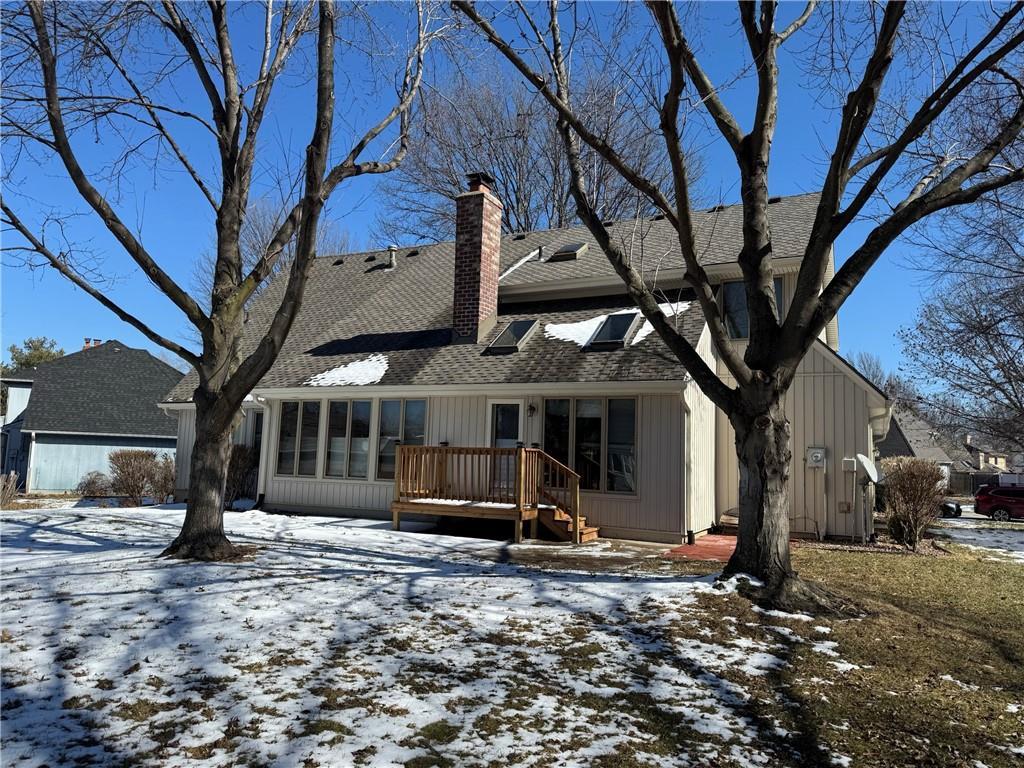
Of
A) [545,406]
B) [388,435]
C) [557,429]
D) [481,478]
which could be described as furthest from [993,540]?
[388,435]

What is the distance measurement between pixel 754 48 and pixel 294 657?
6535mm

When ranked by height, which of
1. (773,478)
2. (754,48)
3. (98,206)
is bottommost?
(773,478)

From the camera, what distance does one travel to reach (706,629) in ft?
17.3

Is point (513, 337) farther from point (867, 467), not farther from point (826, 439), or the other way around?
point (867, 467)

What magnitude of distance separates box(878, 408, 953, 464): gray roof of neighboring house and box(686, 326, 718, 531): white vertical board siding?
1682 cm

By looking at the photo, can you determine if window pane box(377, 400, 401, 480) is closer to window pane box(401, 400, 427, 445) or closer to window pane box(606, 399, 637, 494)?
window pane box(401, 400, 427, 445)

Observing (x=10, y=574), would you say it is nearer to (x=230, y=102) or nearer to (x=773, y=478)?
(x=230, y=102)

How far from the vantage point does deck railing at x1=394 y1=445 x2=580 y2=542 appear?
34.6ft

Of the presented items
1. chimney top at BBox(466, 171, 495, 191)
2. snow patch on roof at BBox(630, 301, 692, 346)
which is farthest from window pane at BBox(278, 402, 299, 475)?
snow patch on roof at BBox(630, 301, 692, 346)

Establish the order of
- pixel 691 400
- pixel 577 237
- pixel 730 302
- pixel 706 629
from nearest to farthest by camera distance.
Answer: pixel 706 629 < pixel 691 400 < pixel 730 302 < pixel 577 237

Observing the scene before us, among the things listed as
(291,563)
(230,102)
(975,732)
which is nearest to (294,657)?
(291,563)

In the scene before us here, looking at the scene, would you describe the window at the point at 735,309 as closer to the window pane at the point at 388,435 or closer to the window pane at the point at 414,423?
the window pane at the point at 414,423

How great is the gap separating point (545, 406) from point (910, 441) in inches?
1973

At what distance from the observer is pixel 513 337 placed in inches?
506
